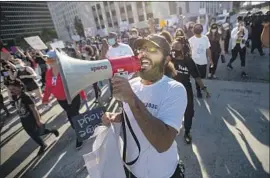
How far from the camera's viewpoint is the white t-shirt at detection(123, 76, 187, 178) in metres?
1.32

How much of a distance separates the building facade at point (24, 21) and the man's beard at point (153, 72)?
72047 mm

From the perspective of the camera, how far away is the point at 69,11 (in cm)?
8138

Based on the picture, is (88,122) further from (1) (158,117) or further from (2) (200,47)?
(2) (200,47)

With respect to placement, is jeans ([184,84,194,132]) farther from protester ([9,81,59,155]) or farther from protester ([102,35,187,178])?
protester ([9,81,59,155])

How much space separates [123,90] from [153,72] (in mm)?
305

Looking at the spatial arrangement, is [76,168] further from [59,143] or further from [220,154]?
[220,154]

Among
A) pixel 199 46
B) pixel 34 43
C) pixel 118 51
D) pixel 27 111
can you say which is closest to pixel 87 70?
pixel 27 111

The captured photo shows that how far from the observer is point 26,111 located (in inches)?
152

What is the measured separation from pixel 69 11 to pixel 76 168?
86592 mm

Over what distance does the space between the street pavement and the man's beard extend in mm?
1965

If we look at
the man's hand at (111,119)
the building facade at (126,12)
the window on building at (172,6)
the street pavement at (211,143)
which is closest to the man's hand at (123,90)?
the man's hand at (111,119)

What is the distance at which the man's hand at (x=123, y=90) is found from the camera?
117 cm

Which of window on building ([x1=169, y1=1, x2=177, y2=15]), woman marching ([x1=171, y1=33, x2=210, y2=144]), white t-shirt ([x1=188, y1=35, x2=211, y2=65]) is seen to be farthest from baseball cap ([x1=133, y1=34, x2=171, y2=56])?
window on building ([x1=169, y1=1, x2=177, y2=15])

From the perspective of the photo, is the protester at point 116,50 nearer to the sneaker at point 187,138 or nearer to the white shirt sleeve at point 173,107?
the sneaker at point 187,138
